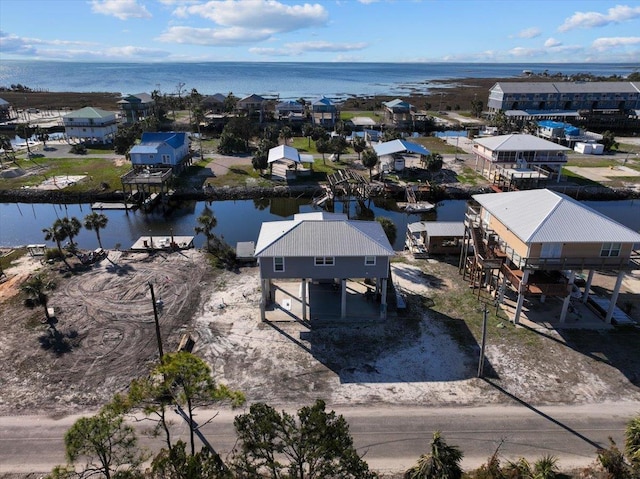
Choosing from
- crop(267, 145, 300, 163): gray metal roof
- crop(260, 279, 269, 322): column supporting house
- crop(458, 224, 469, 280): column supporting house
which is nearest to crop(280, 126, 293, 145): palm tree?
crop(267, 145, 300, 163): gray metal roof

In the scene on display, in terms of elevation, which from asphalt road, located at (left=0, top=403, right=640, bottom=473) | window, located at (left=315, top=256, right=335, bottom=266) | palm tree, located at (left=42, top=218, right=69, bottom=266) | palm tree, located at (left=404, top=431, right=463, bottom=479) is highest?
window, located at (left=315, top=256, right=335, bottom=266)

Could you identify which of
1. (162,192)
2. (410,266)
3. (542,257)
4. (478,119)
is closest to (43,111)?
(162,192)

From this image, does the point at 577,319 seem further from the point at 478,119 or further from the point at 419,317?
the point at 478,119

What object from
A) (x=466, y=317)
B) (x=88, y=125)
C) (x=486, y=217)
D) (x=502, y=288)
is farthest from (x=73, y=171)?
(x=502, y=288)

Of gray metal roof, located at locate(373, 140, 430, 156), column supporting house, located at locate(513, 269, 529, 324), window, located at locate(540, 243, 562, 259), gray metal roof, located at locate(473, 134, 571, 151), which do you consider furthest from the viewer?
gray metal roof, located at locate(373, 140, 430, 156)

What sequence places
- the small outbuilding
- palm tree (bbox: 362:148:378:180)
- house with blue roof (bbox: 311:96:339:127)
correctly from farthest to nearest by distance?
house with blue roof (bbox: 311:96:339:127) → the small outbuilding → palm tree (bbox: 362:148:378:180)

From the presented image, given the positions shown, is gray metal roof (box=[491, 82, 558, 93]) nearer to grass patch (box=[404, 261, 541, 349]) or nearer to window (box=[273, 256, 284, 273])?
grass patch (box=[404, 261, 541, 349])

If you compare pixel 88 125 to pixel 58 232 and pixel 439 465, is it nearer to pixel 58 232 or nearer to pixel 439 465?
pixel 58 232

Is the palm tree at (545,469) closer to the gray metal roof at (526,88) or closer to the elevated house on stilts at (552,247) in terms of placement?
the elevated house on stilts at (552,247)

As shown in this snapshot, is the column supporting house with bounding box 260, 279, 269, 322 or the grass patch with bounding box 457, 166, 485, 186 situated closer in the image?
the column supporting house with bounding box 260, 279, 269, 322
